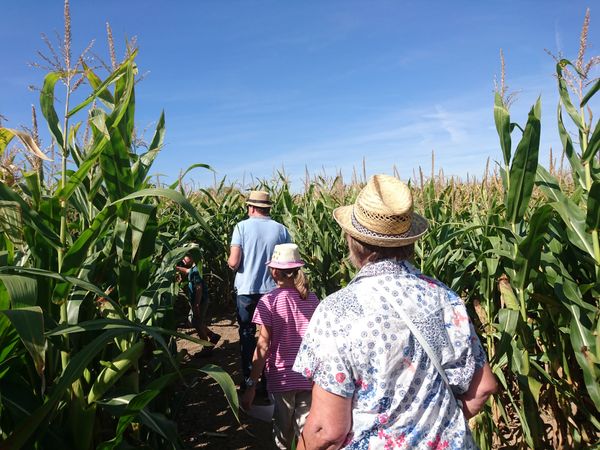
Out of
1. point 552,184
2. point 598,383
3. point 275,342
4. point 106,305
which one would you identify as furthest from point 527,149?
point 106,305

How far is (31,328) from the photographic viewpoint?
1213 millimetres

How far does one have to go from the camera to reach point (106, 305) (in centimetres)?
214

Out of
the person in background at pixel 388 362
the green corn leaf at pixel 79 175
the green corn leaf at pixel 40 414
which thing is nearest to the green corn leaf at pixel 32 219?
the green corn leaf at pixel 79 175

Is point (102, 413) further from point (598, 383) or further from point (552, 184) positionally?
point (552, 184)

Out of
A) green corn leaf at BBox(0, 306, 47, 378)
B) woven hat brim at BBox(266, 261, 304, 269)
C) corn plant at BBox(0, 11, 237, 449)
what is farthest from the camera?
woven hat brim at BBox(266, 261, 304, 269)

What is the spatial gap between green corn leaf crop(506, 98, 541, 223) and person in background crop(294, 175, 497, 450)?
105 centimetres

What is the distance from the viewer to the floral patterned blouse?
1433mm

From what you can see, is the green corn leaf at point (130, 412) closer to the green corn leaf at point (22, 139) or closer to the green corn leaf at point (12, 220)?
the green corn leaf at point (12, 220)

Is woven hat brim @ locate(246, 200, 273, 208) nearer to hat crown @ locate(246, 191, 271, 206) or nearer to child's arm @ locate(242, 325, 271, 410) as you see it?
hat crown @ locate(246, 191, 271, 206)

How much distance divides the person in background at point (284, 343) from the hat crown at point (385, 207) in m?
1.54

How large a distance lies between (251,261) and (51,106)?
258cm

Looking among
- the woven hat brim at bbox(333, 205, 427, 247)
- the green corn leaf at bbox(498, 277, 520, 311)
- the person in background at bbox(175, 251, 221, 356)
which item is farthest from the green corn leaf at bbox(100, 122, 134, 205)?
the person in background at bbox(175, 251, 221, 356)

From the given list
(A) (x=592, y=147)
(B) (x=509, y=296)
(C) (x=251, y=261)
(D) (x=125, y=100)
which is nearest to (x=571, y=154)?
(A) (x=592, y=147)

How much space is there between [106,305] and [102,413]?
1.58 feet
